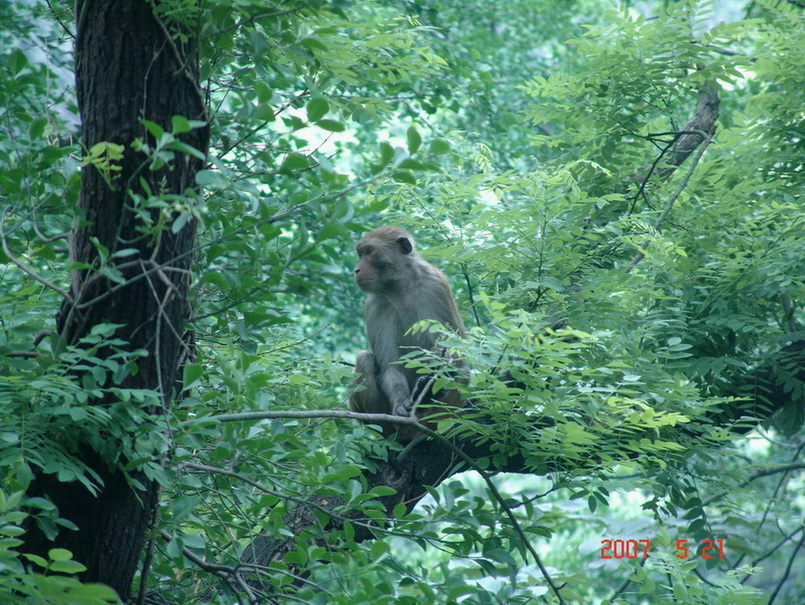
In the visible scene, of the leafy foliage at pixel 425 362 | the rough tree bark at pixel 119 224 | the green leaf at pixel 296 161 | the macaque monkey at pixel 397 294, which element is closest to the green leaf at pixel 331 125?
the leafy foliage at pixel 425 362

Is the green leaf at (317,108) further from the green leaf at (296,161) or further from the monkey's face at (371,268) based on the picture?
the monkey's face at (371,268)

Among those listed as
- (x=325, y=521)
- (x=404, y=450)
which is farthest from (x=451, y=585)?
(x=404, y=450)

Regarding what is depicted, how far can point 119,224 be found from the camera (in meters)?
2.74

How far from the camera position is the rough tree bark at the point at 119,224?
9.13 ft

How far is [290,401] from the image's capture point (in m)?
4.18

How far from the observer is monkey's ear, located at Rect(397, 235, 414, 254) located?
571cm

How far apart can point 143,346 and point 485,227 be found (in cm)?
235

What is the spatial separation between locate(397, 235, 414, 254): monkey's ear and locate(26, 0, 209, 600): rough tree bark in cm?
292

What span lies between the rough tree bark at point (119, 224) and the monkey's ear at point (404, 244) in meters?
2.92

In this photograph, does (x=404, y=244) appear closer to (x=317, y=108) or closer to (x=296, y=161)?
(x=296, y=161)

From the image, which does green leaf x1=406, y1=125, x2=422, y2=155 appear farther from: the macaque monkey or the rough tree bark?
the macaque monkey

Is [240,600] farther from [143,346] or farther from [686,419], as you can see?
[686,419]

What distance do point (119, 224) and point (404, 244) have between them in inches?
125

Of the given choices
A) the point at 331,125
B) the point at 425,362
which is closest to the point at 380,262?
the point at 425,362
